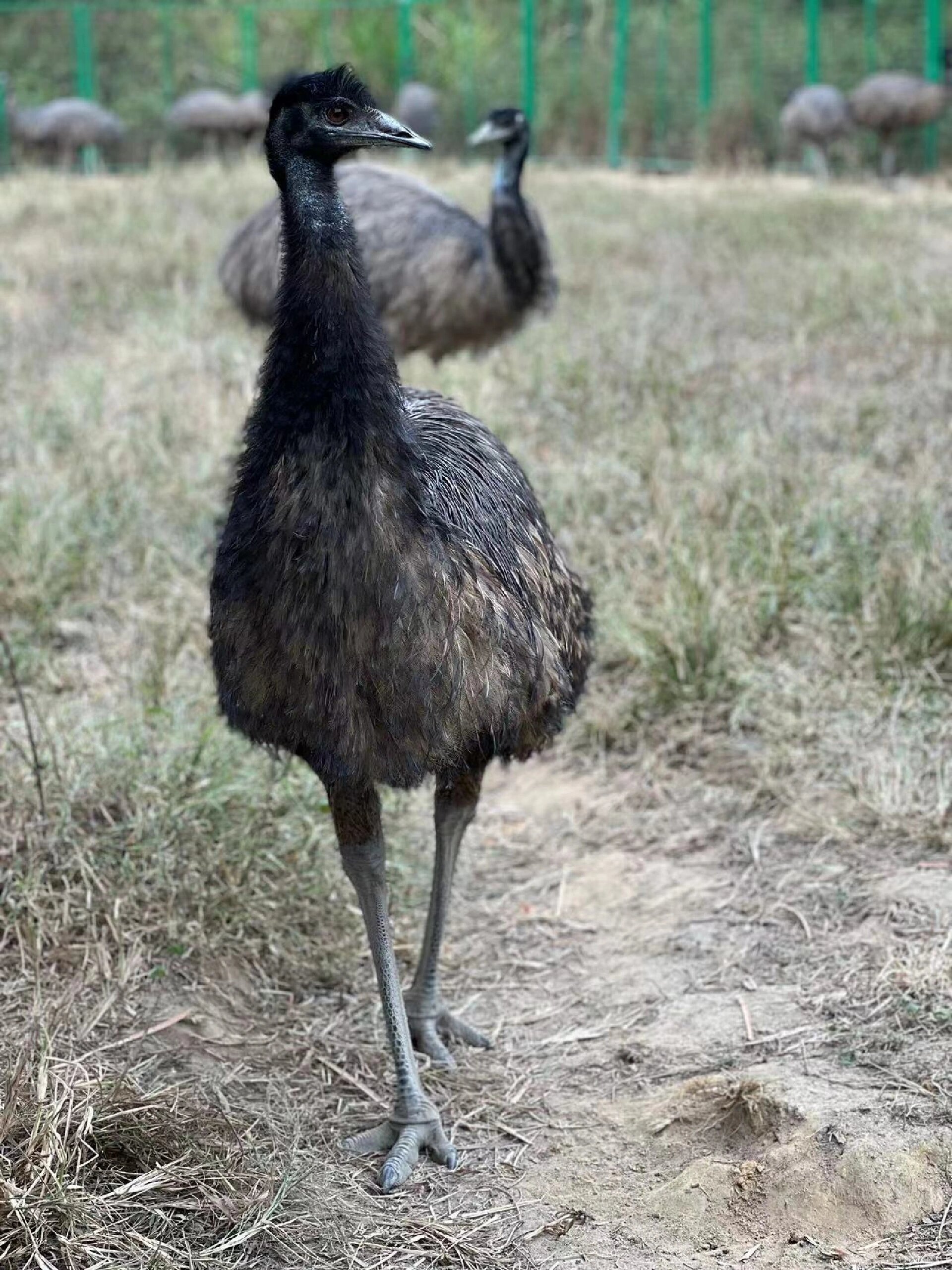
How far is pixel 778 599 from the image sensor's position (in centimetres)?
527

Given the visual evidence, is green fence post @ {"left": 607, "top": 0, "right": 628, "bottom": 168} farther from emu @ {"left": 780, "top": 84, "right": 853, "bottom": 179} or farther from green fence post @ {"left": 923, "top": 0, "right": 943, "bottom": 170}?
green fence post @ {"left": 923, "top": 0, "right": 943, "bottom": 170}

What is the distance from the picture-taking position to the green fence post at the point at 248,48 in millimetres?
21766

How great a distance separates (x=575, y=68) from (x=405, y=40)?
228 centimetres

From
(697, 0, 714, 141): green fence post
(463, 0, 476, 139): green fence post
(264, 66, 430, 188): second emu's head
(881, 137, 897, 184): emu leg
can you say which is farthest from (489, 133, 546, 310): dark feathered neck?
(463, 0, 476, 139): green fence post

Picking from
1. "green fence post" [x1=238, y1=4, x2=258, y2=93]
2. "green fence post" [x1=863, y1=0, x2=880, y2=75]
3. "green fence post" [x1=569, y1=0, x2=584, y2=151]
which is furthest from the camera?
"green fence post" [x1=238, y1=4, x2=258, y2=93]

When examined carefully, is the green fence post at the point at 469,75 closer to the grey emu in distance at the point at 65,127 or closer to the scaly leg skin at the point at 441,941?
the grey emu in distance at the point at 65,127

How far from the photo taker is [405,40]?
70.8 ft

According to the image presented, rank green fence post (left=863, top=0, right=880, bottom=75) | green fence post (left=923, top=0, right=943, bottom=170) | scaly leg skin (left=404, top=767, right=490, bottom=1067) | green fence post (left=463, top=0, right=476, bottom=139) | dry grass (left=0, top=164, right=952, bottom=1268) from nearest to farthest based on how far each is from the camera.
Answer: dry grass (left=0, top=164, right=952, bottom=1268)
scaly leg skin (left=404, top=767, right=490, bottom=1067)
green fence post (left=923, top=0, right=943, bottom=170)
green fence post (left=863, top=0, right=880, bottom=75)
green fence post (left=463, top=0, right=476, bottom=139)

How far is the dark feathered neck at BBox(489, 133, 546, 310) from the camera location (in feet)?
25.0

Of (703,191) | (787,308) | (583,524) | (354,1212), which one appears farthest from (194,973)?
(703,191)

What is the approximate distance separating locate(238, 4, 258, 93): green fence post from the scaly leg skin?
64.2 feet

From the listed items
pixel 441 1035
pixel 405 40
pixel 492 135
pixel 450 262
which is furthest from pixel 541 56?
pixel 441 1035

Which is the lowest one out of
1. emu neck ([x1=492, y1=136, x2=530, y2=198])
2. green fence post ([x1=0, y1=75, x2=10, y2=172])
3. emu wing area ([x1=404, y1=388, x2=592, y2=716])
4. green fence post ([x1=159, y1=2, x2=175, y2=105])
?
emu wing area ([x1=404, y1=388, x2=592, y2=716])

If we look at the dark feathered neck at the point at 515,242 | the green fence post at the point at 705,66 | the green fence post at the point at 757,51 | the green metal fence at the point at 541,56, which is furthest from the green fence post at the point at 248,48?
the dark feathered neck at the point at 515,242
